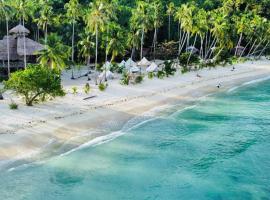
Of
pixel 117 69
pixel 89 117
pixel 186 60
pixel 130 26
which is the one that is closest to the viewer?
pixel 89 117

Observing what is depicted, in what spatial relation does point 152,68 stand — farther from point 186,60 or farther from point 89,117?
point 89,117

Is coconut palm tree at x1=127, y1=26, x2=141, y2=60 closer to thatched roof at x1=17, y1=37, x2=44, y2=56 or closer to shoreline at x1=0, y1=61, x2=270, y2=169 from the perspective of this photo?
shoreline at x1=0, y1=61, x2=270, y2=169

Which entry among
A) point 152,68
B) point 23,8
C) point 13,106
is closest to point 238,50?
point 152,68

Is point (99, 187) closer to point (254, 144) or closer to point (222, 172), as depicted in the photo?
point (222, 172)

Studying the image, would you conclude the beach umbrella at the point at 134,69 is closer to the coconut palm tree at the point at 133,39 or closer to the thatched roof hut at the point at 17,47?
the coconut palm tree at the point at 133,39

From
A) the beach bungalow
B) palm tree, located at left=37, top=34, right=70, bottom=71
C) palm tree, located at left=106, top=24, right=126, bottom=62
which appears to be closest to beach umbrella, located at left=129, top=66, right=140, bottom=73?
palm tree, located at left=106, top=24, right=126, bottom=62

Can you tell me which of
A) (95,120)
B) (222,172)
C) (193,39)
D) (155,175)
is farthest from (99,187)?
(193,39)

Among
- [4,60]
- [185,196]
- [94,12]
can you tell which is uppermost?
[94,12]
